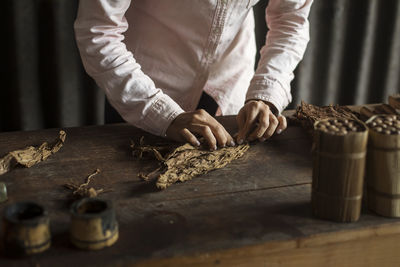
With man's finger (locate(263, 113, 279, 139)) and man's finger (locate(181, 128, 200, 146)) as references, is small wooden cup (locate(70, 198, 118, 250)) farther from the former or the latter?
man's finger (locate(263, 113, 279, 139))

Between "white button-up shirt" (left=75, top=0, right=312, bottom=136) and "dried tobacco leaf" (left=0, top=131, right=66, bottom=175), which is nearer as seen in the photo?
"dried tobacco leaf" (left=0, top=131, right=66, bottom=175)

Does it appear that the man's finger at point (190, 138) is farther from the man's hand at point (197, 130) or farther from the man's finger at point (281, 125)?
the man's finger at point (281, 125)

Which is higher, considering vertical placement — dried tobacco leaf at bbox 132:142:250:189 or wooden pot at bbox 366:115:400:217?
wooden pot at bbox 366:115:400:217

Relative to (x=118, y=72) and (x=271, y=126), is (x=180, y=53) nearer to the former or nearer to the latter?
(x=118, y=72)

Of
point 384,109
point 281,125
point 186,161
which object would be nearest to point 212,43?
point 281,125

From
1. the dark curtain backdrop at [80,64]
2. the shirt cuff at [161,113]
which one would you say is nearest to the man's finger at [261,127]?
the shirt cuff at [161,113]

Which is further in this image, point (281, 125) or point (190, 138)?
point (281, 125)

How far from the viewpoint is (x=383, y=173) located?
3.33 feet

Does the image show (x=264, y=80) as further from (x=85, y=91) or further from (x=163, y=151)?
(x=85, y=91)

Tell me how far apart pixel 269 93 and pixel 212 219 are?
664mm

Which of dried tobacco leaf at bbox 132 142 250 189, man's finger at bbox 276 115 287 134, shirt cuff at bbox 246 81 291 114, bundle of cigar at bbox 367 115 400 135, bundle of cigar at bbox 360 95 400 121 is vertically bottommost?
dried tobacco leaf at bbox 132 142 250 189

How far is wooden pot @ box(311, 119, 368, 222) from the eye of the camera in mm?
965

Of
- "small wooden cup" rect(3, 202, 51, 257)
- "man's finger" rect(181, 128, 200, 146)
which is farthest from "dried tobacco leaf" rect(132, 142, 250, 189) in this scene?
"small wooden cup" rect(3, 202, 51, 257)

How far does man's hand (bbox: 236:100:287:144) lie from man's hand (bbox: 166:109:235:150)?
0.23ft
